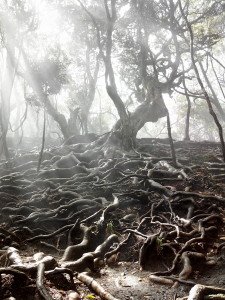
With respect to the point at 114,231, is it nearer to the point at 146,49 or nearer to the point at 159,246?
the point at 159,246

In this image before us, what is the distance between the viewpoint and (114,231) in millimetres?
5859

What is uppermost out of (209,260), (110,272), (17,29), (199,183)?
(17,29)

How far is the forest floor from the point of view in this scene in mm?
3340

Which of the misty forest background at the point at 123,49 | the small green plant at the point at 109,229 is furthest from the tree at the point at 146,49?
the small green plant at the point at 109,229

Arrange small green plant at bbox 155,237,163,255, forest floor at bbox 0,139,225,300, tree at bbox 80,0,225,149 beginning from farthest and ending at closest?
tree at bbox 80,0,225,149 < small green plant at bbox 155,237,163,255 < forest floor at bbox 0,139,225,300

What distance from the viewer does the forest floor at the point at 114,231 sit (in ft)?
11.0

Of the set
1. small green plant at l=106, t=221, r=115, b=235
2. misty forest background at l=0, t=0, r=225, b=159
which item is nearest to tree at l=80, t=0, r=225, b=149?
misty forest background at l=0, t=0, r=225, b=159

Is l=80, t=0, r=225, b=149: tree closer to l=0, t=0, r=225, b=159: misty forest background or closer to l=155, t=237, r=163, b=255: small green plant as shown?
l=0, t=0, r=225, b=159: misty forest background

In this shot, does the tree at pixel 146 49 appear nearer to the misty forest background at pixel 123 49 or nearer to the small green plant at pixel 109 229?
the misty forest background at pixel 123 49

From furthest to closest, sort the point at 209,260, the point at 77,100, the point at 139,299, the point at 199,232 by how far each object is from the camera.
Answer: the point at 77,100 < the point at 199,232 < the point at 209,260 < the point at 139,299

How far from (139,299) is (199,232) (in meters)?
2.03

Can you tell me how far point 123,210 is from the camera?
23.1 ft

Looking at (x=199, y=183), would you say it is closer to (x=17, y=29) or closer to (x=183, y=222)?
(x=183, y=222)

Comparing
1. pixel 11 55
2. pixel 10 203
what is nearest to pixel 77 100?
pixel 11 55
